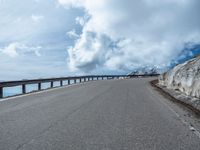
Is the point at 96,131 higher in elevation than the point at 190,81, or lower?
lower

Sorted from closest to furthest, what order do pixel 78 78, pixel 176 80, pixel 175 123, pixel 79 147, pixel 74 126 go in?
pixel 79 147 < pixel 74 126 < pixel 175 123 < pixel 176 80 < pixel 78 78

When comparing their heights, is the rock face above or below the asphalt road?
above

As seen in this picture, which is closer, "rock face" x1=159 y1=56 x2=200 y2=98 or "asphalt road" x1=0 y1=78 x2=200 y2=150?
"asphalt road" x1=0 y1=78 x2=200 y2=150

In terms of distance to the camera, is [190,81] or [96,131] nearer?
[96,131]

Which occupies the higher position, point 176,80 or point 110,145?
point 176,80

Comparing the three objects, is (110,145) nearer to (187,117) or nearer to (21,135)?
(21,135)

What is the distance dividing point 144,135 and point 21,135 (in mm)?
2831

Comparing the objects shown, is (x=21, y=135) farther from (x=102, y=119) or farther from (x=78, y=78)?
(x=78, y=78)

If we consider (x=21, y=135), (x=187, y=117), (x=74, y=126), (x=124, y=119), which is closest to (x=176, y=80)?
(x=187, y=117)

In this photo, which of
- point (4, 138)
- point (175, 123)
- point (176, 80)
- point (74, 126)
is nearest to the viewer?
point (4, 138)

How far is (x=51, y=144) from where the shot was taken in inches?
243

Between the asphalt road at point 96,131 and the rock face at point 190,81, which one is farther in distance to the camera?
the rock face at point 190,81

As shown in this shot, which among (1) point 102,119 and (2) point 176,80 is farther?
(2) point 176,80

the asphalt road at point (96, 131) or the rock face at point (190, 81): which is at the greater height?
the rock face at point (190, 81)
